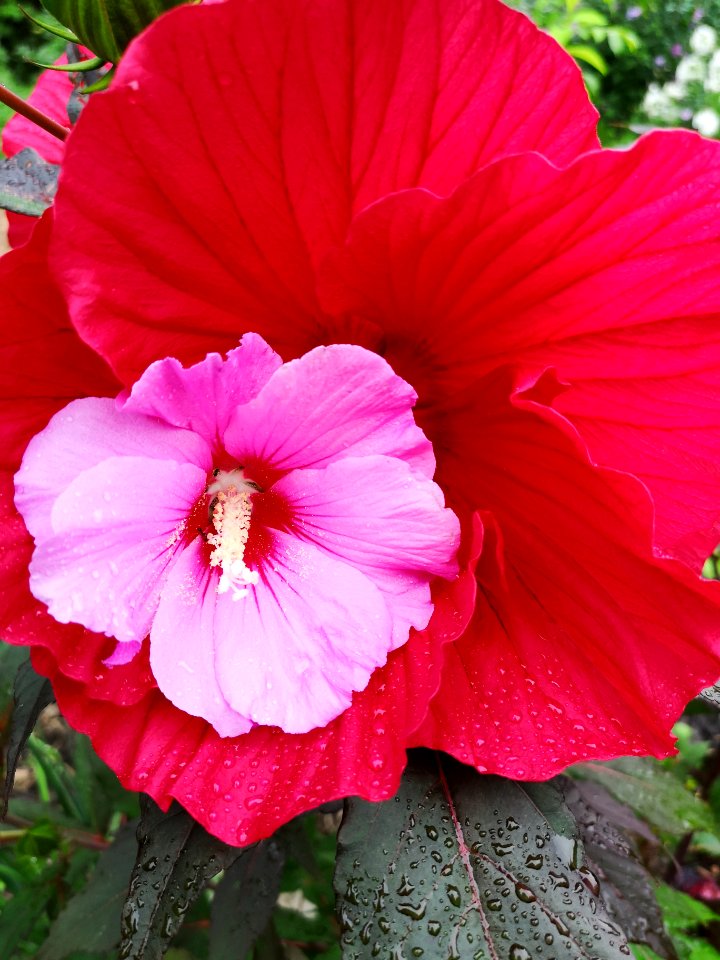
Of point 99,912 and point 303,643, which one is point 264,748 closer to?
point 303,643

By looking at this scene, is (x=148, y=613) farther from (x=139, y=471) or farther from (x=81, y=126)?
(x=81, y=126)

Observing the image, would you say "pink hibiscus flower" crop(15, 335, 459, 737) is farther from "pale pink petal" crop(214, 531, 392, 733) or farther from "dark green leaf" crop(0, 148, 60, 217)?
"dark green leaf" crop(0, 148, 60, 217)

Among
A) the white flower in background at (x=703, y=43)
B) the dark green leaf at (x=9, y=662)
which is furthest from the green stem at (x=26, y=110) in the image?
the white flower in background at (x=703, y=43)

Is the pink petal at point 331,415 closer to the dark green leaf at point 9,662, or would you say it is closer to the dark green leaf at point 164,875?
the dark green leaf at point 164,875

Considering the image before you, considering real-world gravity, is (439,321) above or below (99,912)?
above

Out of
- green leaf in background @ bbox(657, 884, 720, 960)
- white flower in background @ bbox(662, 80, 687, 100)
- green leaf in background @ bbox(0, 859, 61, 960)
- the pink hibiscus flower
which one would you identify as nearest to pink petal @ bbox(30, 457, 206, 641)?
the pink hibiscus flower

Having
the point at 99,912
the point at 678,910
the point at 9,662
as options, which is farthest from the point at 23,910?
the point at 678,910
